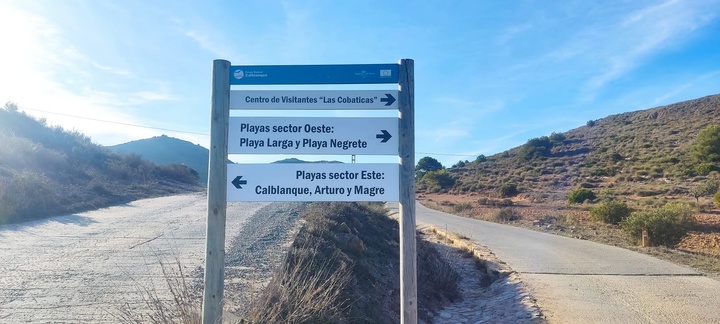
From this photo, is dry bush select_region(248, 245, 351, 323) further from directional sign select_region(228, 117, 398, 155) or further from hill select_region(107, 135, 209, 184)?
hill select_region(107, 135, 209, 184)

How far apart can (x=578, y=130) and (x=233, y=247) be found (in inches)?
2743

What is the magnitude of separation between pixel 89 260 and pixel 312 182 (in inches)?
195

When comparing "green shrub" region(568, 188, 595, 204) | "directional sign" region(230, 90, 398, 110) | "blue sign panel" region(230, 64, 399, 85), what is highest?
"blue sign panel" region(230, 64, 399, 85)

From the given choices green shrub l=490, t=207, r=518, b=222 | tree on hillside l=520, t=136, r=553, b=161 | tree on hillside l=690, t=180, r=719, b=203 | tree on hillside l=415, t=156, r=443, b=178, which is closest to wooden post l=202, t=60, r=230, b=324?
green shrub l=490, t=207, r=518, b=222

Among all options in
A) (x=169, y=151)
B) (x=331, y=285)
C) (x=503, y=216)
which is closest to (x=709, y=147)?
(x=503, y=216)

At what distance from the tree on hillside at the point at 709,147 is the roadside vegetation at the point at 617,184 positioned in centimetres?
8

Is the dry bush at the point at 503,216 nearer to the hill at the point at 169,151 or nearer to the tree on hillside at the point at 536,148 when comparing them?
the tree on hillside at the point at 536,148

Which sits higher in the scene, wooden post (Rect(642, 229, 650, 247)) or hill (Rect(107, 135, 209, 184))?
hill (Rect(107, 135, 209, 184))

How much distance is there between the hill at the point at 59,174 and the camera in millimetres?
14070

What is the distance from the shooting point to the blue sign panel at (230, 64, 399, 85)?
14.9 ft

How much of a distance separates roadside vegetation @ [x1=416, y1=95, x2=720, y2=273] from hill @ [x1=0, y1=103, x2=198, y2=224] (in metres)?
15.4

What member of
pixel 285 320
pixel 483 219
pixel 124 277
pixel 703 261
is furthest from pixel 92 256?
pixel 483 219

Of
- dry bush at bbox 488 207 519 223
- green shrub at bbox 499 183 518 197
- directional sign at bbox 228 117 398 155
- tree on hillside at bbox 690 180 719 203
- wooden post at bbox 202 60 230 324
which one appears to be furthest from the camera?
green shrub at bbox 499 183 518 197

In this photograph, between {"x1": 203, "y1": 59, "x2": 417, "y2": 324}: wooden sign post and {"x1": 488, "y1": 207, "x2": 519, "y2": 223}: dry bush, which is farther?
{"x1": 488, "y1": 207, "x2": 519, "y2": 223}: dry bush
